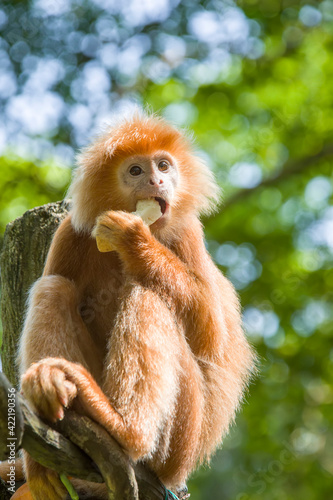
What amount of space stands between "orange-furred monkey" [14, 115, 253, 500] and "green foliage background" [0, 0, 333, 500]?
225 inches

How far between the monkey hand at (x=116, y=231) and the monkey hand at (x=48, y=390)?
0.86 m

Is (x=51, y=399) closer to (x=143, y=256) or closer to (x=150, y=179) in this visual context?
(x=143, y=256)

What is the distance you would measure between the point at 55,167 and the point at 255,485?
260 inches

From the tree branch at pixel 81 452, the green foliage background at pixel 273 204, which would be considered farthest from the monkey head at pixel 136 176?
the green foliage background at pixel 273 204

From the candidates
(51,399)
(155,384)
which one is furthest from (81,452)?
(155,384)

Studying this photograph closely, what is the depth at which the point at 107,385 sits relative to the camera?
3.00 metres

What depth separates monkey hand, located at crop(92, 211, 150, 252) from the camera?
3312mm

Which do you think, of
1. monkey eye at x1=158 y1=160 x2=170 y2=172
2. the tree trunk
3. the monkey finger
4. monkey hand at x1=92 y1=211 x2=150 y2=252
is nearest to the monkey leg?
monkey hand at x1=92 y1=211 x2=150 y2=252

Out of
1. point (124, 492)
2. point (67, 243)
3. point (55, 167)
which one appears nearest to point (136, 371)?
point (124, 492)

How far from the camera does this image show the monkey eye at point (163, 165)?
13.3 ft

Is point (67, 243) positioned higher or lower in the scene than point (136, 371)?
higher

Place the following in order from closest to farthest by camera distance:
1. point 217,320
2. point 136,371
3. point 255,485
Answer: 1. point 136,371
2. point 217,320
3. point 255,485

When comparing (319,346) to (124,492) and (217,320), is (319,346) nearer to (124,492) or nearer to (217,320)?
(217,320)

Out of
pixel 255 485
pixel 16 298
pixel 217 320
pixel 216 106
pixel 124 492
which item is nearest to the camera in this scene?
pixel 124 492
